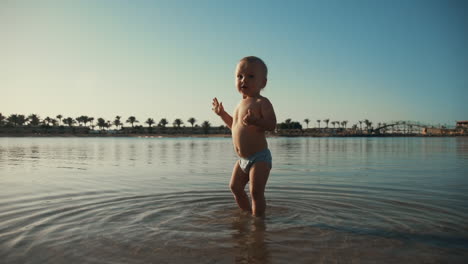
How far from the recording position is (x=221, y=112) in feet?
16.6

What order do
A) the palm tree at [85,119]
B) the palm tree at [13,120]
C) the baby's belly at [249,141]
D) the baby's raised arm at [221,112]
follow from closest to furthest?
the baby's belly at [249,141]
the baby's raised arm at [221,112]
the palm tree at [13,120]
the palm tree at [85,119]

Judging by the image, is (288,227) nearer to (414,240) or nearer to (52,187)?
(414,240)

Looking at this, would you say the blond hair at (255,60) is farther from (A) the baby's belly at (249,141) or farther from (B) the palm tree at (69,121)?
(B) the palm tree at (69,121)

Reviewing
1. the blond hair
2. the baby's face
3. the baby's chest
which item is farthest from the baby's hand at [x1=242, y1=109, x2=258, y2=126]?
the blond hair

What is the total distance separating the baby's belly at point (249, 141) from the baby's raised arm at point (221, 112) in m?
0.60

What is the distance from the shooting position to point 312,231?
12.1 ft

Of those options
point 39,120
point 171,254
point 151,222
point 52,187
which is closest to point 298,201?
point 151,222

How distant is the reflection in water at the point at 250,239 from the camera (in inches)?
112

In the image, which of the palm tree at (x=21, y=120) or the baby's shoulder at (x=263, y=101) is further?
the palm tree at (x=21, y=120)

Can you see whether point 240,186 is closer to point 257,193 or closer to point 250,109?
point 257,193

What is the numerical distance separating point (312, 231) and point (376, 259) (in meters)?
0.93

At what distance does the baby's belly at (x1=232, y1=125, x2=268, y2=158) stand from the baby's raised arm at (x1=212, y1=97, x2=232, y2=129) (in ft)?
1.95

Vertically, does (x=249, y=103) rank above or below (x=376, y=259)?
above

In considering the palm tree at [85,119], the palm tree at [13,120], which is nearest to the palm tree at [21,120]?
the palm tree at [13,120]
